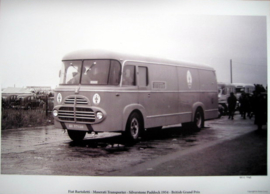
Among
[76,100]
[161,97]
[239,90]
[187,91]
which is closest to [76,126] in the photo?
[76,100]

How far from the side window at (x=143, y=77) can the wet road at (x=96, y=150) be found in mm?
889

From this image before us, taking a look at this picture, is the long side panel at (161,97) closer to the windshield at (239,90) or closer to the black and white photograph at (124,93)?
the black and white photograph at (124,93)

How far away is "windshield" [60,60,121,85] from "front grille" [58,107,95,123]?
43 centimetres

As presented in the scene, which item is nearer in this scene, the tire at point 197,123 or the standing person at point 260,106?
the standing person at point 260,106

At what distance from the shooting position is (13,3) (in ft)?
18.5

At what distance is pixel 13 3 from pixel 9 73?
119cm

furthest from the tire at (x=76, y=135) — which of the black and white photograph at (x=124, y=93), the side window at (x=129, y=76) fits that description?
the side window at (x=129, y=76)

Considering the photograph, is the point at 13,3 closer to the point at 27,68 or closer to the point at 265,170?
Result: the point at 27,68

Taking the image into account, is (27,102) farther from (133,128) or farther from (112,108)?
(133,128)

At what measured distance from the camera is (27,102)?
588 centimetres

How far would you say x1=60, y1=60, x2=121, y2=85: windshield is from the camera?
5316 mm

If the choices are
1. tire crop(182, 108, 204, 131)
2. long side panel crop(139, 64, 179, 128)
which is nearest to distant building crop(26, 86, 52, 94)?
long side panel crop(139, 64, 179, 128)

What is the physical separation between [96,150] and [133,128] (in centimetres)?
71

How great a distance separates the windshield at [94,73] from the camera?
532 cm
